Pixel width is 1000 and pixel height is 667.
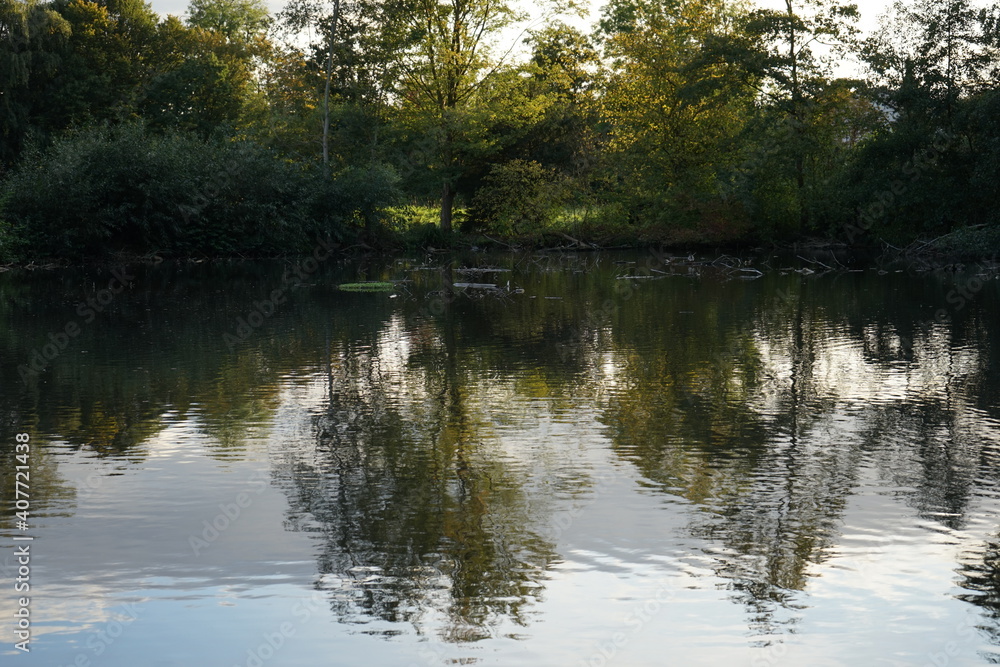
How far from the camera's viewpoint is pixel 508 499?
24.8 ft

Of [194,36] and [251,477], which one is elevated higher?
[194,36]

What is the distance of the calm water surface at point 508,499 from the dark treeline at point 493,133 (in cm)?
2691

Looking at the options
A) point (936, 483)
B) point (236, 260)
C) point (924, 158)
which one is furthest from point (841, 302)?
point (236, 260)

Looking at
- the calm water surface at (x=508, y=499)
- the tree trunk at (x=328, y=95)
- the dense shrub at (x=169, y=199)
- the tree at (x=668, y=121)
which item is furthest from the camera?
the tree at (x=668, y=121)

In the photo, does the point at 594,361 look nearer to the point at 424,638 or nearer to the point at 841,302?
the point at 424,638

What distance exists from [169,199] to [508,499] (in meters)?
37.8

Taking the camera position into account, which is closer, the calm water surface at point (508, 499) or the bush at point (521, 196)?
the calm water surface at point (508, 499)

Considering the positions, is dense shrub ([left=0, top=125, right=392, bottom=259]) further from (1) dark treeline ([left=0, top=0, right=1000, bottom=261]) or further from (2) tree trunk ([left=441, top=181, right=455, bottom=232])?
(2) tree trunk ([left=441, top=181, right=455, bottom=232])

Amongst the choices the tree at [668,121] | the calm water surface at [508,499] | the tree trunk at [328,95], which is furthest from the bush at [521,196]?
the calm water surface at [508,499]

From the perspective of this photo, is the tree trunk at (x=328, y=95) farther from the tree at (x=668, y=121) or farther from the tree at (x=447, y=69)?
the tree at (x=668, y=121)

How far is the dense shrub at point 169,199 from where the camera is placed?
39.6 meters

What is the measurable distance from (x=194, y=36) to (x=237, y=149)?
24.5m

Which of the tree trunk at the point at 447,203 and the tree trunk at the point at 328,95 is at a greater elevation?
the tree trunk at the point at 328,95

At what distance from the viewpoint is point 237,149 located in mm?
44312
